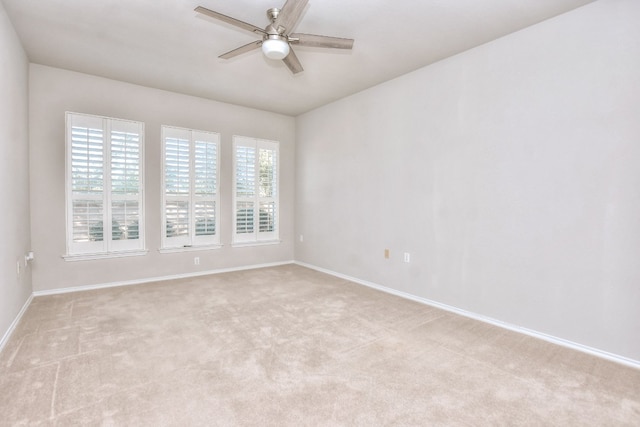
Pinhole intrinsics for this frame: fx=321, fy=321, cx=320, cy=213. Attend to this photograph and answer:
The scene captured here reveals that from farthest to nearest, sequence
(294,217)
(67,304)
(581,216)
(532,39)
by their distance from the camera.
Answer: (294,217)
(67,304)
(532,39)
(581,216)

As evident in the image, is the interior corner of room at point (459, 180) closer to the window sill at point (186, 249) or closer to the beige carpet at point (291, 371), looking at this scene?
the window sill at point (186, 249)

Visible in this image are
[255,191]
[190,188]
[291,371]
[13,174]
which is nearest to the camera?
[291,371]

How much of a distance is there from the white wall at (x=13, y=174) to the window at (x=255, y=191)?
2618 millimetres

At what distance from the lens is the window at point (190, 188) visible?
4.80 meters

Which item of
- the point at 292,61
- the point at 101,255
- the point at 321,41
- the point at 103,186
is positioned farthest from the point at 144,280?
the point at 321,41

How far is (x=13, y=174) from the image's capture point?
3094 millimetres

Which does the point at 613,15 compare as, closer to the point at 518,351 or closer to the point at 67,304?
the point at 518,351

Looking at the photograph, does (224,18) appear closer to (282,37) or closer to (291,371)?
(282,37)

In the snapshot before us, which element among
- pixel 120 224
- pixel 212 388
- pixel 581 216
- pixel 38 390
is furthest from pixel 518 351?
pixel 120 224

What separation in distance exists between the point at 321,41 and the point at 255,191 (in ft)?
11.1

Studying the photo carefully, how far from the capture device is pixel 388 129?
4.29 metres

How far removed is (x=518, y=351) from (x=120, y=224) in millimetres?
4846

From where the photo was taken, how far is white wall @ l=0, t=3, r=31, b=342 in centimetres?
270

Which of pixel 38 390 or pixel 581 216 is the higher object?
pixel 581 216
